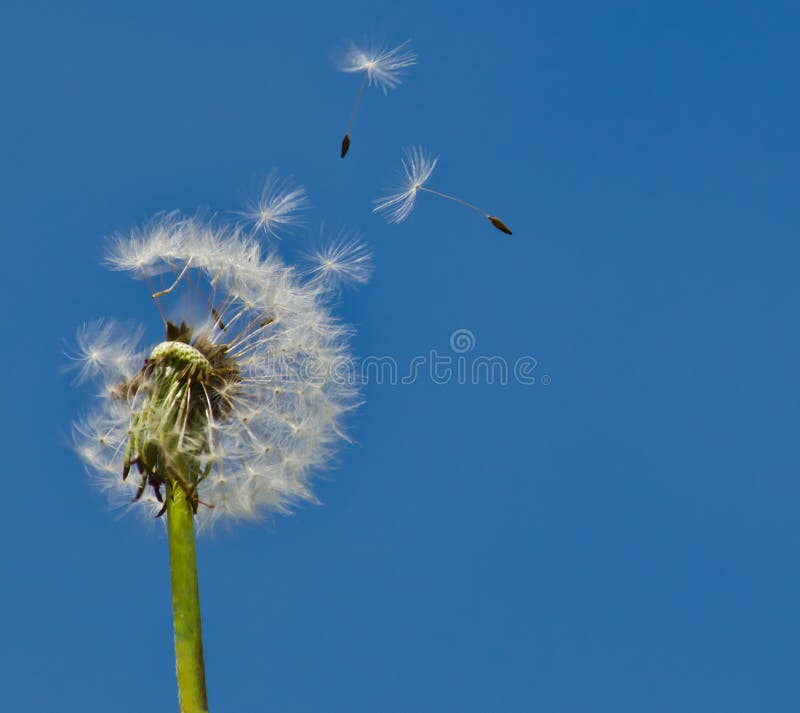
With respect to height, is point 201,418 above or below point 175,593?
above

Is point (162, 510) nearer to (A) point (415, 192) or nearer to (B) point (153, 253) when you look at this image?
(B) point (153, 253)

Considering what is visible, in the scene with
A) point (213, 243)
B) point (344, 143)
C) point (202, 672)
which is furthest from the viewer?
point (213, 243)

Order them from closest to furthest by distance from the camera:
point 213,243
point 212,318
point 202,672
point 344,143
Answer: point 202,672 < point 344,143 < point 212,318 < point 213,243

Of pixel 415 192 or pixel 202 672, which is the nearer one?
pixel 202 672

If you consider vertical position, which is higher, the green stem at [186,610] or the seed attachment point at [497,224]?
the seed attachment point at [497,224]

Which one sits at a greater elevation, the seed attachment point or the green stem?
the seed attachment point

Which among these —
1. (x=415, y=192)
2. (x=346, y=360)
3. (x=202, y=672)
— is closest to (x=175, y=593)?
(x=202, y=672)

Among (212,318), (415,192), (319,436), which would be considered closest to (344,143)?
(415,192)

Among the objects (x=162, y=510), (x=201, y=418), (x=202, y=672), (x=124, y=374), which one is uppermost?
(x=124, y=374)
